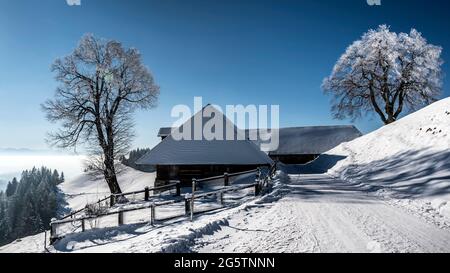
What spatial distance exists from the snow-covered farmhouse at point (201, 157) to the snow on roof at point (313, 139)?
2557 centimetres

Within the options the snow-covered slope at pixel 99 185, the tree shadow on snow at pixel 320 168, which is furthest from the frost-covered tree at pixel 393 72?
the snow-covered slope at pixel 99 185

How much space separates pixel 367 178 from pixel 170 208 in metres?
10.6

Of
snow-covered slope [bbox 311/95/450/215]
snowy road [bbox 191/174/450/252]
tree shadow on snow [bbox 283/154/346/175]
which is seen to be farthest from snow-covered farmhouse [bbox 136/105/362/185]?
snowy road [bbox 191/174/450/252]

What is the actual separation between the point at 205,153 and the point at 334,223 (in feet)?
46.1

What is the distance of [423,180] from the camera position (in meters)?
10.5

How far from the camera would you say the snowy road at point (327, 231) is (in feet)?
17.3

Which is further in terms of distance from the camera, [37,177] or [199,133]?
[37,177]

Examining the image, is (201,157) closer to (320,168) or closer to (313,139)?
(320,168)

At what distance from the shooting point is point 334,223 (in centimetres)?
685

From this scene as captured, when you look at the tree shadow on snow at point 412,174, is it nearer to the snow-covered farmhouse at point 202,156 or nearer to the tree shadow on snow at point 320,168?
the snow-covered farmhouse at point 202,156

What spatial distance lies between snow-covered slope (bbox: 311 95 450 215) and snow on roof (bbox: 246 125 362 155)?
24646 millimetres

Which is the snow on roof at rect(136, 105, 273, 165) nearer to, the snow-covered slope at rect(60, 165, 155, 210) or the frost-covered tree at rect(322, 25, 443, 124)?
the frost-covered tree at rect(322, 25, 443, 124)
